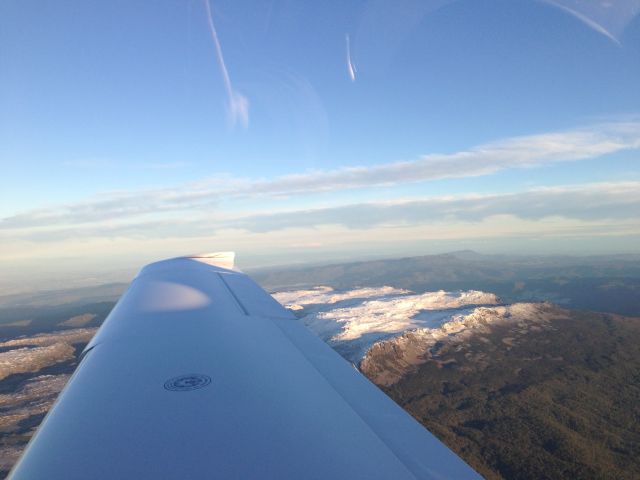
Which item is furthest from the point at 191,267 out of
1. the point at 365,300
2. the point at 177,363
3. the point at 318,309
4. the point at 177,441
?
the point at 365,300


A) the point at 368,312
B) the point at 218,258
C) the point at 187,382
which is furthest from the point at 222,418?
the point at 368,312

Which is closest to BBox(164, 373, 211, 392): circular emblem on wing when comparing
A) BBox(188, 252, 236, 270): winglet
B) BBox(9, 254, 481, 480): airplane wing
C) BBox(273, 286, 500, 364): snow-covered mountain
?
BBox(9, 254, 481, 480): airplane wing

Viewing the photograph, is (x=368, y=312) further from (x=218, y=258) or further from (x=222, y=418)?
(x=222, y=418)

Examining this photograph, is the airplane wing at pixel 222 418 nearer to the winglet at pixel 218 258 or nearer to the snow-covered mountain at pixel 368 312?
the winglet at pixel 218 258

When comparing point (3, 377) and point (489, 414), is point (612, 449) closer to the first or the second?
point (489, 414)

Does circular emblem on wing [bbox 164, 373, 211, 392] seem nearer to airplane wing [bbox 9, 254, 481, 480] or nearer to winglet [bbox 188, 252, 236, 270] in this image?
airplane wing [bbox 9, 254, 481, 480]
